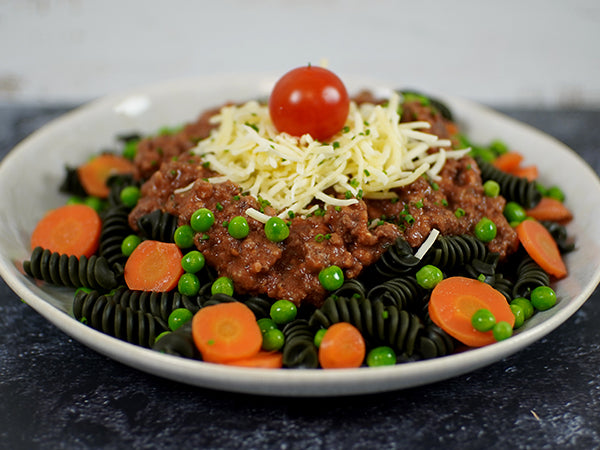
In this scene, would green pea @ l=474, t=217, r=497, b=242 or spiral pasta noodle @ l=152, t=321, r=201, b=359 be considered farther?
green pea @ l=474, t=217, r=497, b=242

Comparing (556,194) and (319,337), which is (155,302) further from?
(556,194)

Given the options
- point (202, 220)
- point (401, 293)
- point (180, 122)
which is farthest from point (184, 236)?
point (180, 122)

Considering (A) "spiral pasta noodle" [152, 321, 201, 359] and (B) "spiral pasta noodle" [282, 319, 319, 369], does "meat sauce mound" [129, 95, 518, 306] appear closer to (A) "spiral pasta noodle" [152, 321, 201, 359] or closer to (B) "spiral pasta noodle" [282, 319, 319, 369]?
(B) "spiral pasta noodle" [282, 319, 319, 369]

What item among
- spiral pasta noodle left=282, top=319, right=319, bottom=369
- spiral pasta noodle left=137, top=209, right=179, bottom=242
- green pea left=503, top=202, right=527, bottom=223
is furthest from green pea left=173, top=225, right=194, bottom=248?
green pea left=503, top=202, right=527, bottom=223

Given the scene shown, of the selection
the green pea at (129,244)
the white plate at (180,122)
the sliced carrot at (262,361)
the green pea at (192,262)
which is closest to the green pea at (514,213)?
the white plate at (180,122)

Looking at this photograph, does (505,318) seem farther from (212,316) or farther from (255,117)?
(255,117)

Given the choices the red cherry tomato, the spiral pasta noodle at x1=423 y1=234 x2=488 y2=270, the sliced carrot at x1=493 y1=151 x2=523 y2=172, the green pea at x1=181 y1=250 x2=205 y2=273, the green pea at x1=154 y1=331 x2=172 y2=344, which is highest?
the red cherry tomato
